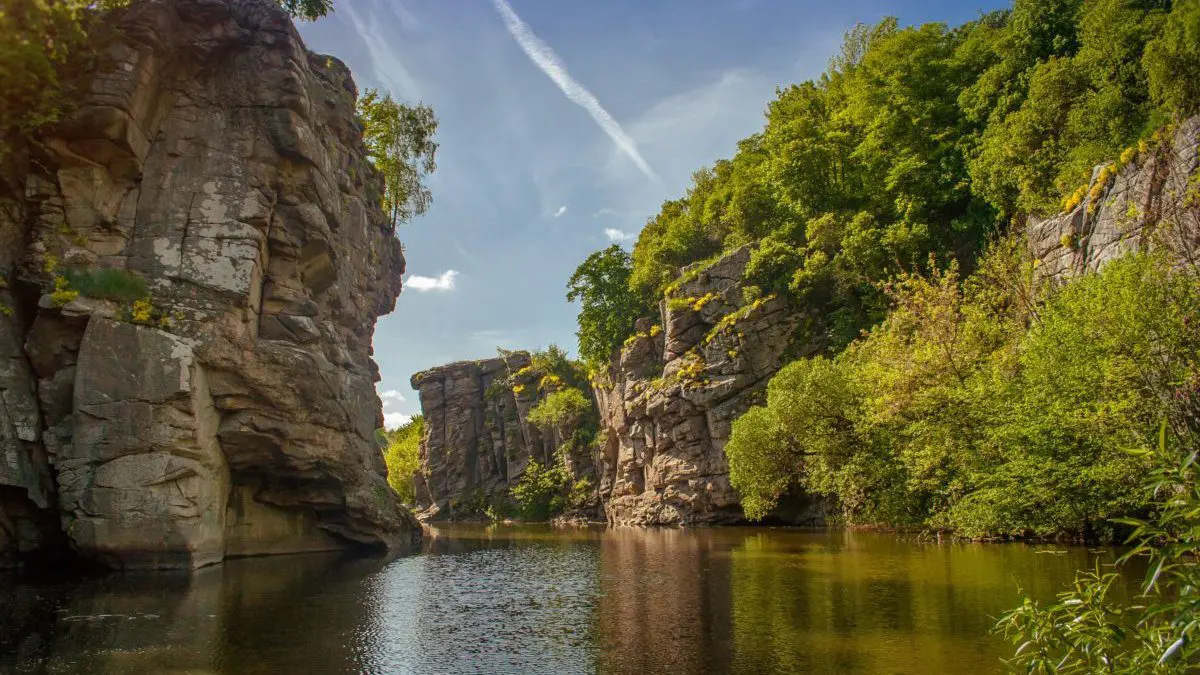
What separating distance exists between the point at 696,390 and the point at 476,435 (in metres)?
42.5

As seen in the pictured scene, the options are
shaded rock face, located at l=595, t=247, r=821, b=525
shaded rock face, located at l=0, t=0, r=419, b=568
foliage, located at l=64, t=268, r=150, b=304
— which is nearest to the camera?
shaded rock face, located at l=0, t=0, r=419, b=568

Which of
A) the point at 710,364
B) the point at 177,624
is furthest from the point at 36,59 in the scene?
the point at 710,364

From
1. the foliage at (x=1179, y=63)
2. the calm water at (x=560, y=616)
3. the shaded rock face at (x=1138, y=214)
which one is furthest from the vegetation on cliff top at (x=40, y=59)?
the foliage at (x=1179, y=63)

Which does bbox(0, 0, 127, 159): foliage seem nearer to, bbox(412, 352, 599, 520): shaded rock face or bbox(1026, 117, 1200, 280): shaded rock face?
bbox(1026, 117, 1200, 280): shaded rock face

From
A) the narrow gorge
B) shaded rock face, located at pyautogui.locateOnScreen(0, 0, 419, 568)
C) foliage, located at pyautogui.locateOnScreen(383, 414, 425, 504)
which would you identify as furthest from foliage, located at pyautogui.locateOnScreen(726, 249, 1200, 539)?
foliage, located at pyautogui.locateOnScreen(383, 414, 425, 504)

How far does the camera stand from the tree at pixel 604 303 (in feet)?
211

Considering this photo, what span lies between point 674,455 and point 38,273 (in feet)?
123

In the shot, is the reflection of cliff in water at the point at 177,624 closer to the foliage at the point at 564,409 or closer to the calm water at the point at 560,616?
the calm water at the point at 560,616

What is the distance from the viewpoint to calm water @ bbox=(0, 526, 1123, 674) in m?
12.0

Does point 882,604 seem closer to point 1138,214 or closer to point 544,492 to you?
point 1138,214

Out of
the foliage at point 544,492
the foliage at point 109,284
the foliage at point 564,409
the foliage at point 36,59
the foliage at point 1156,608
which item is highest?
the foliage at point 36,59

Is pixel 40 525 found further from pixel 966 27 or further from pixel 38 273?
pixel 966 27

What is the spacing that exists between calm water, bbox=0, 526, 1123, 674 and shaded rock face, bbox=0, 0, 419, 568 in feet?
12.2

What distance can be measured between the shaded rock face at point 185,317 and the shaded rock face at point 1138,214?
31.4 m
